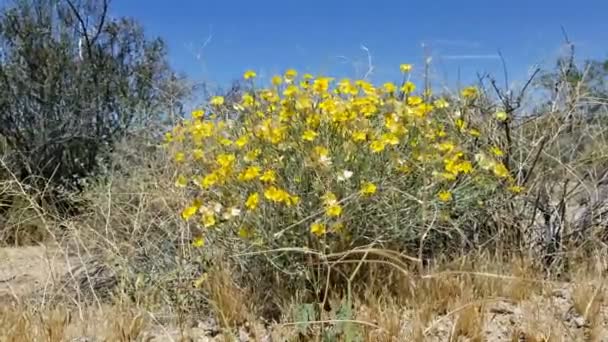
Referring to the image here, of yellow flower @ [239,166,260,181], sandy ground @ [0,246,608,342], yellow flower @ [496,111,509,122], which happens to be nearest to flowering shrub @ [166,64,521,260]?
yellow flower @ [239,166,260,181]

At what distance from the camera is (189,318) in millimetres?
3094

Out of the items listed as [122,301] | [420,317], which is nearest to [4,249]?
[122,301]

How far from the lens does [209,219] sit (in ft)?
9.91

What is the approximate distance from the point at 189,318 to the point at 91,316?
434 millimetres

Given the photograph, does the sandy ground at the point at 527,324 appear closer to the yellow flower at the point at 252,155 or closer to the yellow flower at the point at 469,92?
the yellow flower at the point at 252,155

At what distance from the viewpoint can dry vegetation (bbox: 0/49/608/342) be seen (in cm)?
281

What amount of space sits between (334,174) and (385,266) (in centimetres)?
51

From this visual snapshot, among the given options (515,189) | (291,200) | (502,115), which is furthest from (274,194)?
(502,115)

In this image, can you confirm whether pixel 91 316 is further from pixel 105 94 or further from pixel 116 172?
pixel 105 94

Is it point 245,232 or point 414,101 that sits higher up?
point 414,101

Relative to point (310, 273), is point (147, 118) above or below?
above

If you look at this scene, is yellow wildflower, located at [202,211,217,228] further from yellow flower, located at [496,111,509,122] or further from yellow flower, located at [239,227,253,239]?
yellow flower, located at [496,111,509,122]

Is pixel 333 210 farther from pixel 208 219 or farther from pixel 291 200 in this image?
pixel 208 219

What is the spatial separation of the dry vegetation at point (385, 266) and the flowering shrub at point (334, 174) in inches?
0.7
